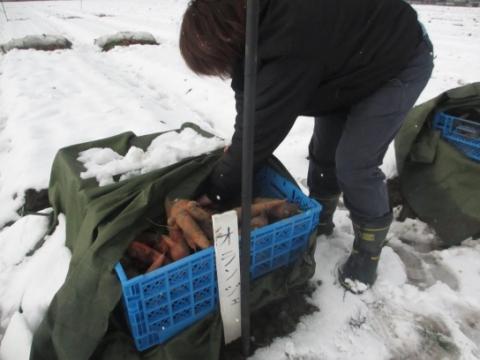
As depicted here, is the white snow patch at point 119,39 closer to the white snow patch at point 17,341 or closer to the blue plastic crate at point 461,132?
the blue plastic crate at point 461,132

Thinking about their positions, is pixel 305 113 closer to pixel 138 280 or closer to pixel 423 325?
pixel 138 280

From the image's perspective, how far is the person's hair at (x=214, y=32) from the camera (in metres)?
1.09

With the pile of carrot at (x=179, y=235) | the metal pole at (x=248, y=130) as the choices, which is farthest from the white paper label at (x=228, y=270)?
the pile of carrot at (x=179, y=235)

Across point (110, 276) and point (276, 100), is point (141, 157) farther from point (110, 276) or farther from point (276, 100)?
point (276, 100)

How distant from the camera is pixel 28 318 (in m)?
1.49

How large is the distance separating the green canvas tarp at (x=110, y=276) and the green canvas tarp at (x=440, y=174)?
3.21 feet

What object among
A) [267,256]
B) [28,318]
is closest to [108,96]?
[28,318]

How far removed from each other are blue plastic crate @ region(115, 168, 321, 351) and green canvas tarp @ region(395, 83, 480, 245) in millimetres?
1003

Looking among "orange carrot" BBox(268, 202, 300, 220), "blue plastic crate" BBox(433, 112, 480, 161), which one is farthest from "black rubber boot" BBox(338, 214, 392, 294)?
"blue plastic crate" BBox(433, 112, 480, 161)

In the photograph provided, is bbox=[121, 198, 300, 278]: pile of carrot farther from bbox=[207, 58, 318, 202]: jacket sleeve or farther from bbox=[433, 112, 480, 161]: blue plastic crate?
bbox=[433, 112, 480, 161]: blue plastic crate

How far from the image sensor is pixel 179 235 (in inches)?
54.4

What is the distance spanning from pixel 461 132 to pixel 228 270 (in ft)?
5.78

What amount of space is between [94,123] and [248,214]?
2783 mm

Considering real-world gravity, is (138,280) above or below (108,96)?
above
